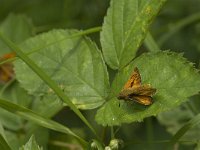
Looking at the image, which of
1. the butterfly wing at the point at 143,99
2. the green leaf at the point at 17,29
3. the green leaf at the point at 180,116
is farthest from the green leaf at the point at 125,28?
the green leaf at the point at 17,29

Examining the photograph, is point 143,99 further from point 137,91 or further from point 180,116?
point 180,116

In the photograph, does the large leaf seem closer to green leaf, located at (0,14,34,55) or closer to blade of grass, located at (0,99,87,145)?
blade of grass, located at (0,99,87,145)

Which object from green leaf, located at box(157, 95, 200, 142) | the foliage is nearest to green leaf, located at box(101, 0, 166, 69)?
the foliage

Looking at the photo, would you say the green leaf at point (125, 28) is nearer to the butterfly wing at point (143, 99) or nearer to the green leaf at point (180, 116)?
the butterfly wing at point (143, 99)

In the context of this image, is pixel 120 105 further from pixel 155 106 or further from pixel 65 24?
pixel 65 24

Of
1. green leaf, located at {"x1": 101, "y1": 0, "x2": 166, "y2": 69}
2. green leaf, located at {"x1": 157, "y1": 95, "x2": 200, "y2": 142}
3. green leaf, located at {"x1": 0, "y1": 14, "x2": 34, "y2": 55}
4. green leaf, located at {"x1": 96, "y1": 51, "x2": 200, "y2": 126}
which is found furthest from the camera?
green leaf, located at {"x1": 0, "y1": 14, "x2": 34, "y2": 55}
